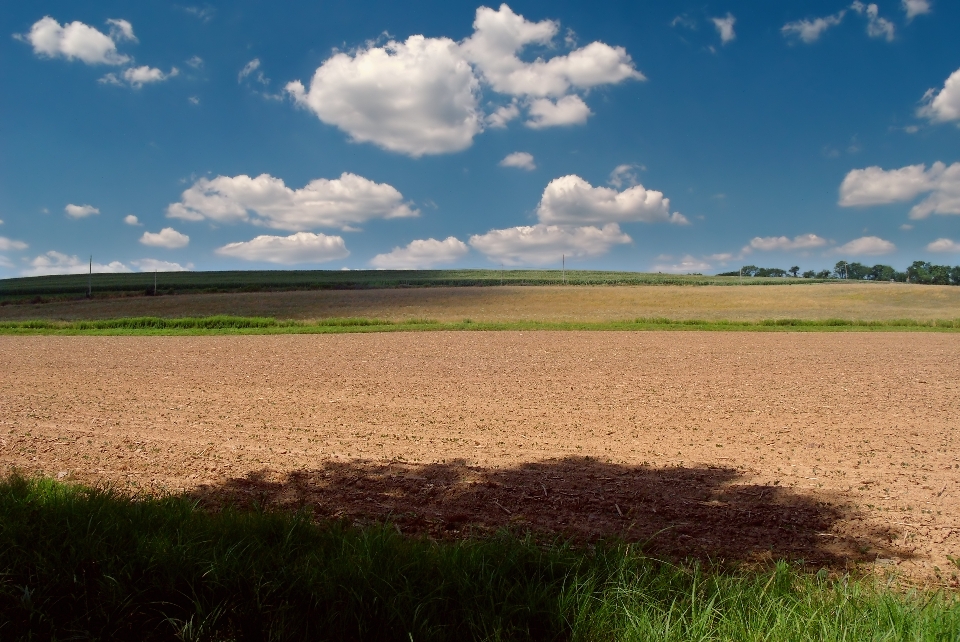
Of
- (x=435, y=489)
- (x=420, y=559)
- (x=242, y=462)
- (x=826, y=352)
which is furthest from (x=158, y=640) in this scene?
(x=826, y=352)

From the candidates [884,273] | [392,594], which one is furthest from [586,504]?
[884,273]

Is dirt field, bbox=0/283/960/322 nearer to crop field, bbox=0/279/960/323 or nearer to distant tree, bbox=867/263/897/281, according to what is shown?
crop field, bbox=0/279/960/323

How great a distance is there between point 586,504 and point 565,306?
1708 inches

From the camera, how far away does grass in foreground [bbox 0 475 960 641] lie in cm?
360

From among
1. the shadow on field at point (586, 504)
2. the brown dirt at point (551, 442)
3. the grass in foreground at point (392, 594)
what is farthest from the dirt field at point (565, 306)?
the grass in foreground at point (392, 594)

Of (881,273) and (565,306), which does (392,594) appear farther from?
(881,273)

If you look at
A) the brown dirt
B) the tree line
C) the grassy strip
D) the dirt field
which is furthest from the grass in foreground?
the tree line

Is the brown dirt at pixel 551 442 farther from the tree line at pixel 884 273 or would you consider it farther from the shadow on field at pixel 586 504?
the tree line at pixel 884 273

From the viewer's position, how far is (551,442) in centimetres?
920

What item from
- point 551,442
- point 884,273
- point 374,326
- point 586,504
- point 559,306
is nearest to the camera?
point 586,504

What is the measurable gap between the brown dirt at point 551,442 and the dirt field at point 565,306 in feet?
68.7

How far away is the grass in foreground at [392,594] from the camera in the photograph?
360cm

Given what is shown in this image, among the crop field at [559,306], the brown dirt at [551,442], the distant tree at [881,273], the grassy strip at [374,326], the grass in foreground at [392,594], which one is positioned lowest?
the brown dirt at [551,442]

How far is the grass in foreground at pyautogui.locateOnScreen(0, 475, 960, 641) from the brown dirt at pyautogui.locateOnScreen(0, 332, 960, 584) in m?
1.09
